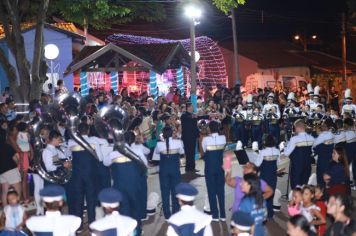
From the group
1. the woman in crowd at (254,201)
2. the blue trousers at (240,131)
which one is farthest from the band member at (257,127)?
the woman in crowd at (254,201)

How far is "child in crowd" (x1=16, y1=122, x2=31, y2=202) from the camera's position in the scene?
12.0m

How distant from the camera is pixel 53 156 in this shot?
1065cm

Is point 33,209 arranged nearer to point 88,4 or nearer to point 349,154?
point 349,154

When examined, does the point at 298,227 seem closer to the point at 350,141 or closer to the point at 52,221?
the point at 52,221

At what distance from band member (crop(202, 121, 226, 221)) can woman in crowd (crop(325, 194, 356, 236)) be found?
4.70m

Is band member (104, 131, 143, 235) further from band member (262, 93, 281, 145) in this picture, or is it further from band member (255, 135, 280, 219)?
band member (262, 93, 281, 145)

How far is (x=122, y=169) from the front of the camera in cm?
979

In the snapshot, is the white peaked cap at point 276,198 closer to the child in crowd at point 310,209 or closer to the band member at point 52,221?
the child in crowd at point 310,209

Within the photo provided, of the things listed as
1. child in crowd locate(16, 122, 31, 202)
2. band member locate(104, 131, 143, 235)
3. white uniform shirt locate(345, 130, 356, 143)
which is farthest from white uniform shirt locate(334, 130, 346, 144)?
child in crowd locate(16, 122, 31, 202)

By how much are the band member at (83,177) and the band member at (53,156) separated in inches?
9.5

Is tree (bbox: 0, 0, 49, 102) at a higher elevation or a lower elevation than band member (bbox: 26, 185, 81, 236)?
higher

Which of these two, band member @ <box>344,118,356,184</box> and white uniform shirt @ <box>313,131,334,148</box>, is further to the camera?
band member @ <box>344,118,356,184</box>

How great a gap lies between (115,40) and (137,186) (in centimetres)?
2236

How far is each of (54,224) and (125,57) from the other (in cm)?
1613
